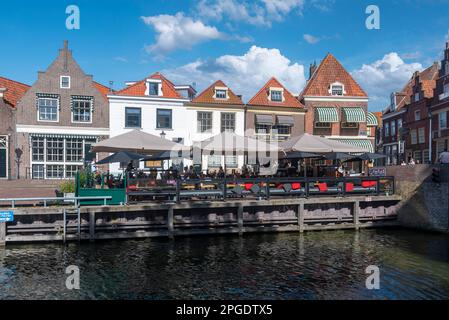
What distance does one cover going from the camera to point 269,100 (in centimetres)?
3219

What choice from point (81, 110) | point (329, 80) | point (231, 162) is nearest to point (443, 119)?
point (329, 80)

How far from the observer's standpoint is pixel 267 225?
16766mm

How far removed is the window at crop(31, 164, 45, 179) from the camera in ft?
91.8

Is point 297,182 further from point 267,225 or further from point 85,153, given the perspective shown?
point 85,153

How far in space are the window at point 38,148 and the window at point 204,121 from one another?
1190 centimetres

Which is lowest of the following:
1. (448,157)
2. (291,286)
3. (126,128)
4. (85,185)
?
(291,286)

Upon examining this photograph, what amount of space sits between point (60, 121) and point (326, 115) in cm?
2147

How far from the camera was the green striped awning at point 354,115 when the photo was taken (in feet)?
107

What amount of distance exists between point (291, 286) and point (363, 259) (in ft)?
12.7

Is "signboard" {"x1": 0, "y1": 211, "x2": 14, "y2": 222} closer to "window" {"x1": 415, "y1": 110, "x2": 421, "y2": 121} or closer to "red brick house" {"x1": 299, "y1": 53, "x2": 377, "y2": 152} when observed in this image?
"red brick house" {"x1": 299, "y1": 53, "x2": 377, "y2": 152}

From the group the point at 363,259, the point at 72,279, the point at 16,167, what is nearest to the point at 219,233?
the point at 363,259

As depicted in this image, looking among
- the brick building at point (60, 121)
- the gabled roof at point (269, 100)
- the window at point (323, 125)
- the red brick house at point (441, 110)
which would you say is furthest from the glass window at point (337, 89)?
the brick building at point (60, 121)

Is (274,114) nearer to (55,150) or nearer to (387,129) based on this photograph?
(55,150)

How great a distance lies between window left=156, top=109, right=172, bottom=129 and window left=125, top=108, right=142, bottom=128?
1.40 m
